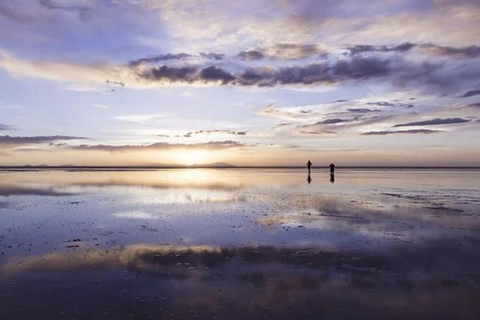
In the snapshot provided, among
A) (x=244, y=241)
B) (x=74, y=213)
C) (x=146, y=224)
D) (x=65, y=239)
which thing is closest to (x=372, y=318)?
(x=244, y=241)

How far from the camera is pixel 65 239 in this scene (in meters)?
19.8

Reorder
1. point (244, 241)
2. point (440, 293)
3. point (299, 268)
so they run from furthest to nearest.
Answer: point (244, 241), point (299, 268), point (440, 293)

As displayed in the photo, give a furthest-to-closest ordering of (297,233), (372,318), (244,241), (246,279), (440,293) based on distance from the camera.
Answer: (297,233) < (244,241) < (246,279) < (440,293) < (372,318)

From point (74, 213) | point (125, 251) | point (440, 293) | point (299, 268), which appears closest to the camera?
point (440, 293)

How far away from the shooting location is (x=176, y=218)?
26828 mm

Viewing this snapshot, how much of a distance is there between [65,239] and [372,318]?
1527 cm

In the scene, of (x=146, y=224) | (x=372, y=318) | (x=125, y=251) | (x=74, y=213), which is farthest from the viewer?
(x=74, y=213)

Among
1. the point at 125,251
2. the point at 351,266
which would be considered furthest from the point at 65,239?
the point at 351,266

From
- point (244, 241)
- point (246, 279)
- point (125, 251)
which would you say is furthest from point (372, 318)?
point (125, 251)

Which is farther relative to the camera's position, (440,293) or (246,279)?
(246,279)

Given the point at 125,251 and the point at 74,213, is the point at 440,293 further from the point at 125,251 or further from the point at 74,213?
the point at 74,213

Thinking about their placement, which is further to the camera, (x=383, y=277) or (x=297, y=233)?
(x=297, y=233)

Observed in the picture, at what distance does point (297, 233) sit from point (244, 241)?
346cm

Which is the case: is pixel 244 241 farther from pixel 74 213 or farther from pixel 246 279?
pixel 74 213
